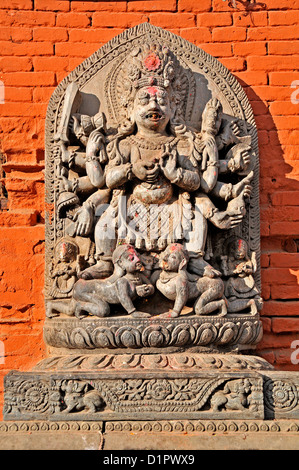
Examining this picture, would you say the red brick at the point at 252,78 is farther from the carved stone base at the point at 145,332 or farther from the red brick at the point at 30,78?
the carved stone base at the point at 145,332

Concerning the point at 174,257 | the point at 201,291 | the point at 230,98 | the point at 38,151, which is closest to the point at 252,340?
the point at 201,291

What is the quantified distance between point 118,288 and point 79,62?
1.85 metres

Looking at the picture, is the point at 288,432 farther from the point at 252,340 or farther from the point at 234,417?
the point at 252,340

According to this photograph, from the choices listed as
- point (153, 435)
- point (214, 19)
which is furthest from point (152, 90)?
point (153, 435)

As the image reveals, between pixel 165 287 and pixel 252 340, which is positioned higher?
pixel 165 287

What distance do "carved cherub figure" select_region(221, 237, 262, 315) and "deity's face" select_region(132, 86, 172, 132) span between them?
0.97m

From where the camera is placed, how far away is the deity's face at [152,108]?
338cm

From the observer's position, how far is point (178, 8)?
398cm

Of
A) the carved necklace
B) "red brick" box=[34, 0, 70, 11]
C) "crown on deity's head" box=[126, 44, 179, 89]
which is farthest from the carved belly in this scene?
"red brick" box=[34, 0, 70, 11]

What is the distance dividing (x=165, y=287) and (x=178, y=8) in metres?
2.25

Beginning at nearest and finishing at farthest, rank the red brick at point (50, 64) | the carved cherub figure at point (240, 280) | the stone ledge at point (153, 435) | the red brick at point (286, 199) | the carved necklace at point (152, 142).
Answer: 1. the stone ledge at point (153, 435)
2. the carved cherub figure at point (240, 280)
3. the carved necklace at point (152, 142)
4. the red brick at point (286, 199)
5. the red brick at point (50, 64)

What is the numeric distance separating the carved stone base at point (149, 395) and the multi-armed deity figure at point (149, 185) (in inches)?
16.9

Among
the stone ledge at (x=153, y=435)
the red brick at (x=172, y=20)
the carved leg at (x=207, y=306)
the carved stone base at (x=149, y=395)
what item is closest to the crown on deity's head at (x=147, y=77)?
the red brick at (x=172, y=20)

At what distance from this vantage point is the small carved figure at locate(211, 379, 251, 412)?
2.79 metres
